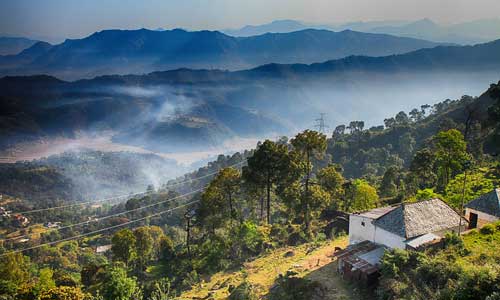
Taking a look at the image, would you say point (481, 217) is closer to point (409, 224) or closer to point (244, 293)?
point (409, 224)

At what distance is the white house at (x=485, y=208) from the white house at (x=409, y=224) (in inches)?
95.3

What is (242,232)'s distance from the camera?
27.4 m

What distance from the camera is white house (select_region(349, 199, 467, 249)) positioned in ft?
64.1

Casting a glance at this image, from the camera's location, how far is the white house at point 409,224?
19.5 meters

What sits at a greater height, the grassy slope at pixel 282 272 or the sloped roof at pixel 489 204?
the sloped roof at pixel 489 204

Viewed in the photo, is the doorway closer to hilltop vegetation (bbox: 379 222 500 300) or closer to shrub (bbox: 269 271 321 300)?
hilltop vegetation (bbox: 379 222 500 300)

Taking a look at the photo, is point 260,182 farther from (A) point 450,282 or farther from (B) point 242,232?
(A) point 450,282

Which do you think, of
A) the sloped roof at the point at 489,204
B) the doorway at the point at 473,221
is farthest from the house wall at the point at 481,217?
the doorway at the point at 473,221

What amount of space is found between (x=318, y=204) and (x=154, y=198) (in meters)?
70.8

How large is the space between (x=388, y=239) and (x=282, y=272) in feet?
20.6

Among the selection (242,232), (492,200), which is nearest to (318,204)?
(242,232)

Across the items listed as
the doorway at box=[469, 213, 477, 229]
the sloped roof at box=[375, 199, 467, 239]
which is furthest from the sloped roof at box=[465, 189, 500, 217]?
the sloped roof at box=[375, 199, 467, 239]

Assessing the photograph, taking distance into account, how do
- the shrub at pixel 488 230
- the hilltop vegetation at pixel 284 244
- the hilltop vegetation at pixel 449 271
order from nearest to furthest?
the hilltop vegetation at pixel 449 271
the hilltop vegetation at pixel 284 244
the shrub at pixel 488 230

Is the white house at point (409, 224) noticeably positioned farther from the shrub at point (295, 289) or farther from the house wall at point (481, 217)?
the shrub at point (295, 289)
